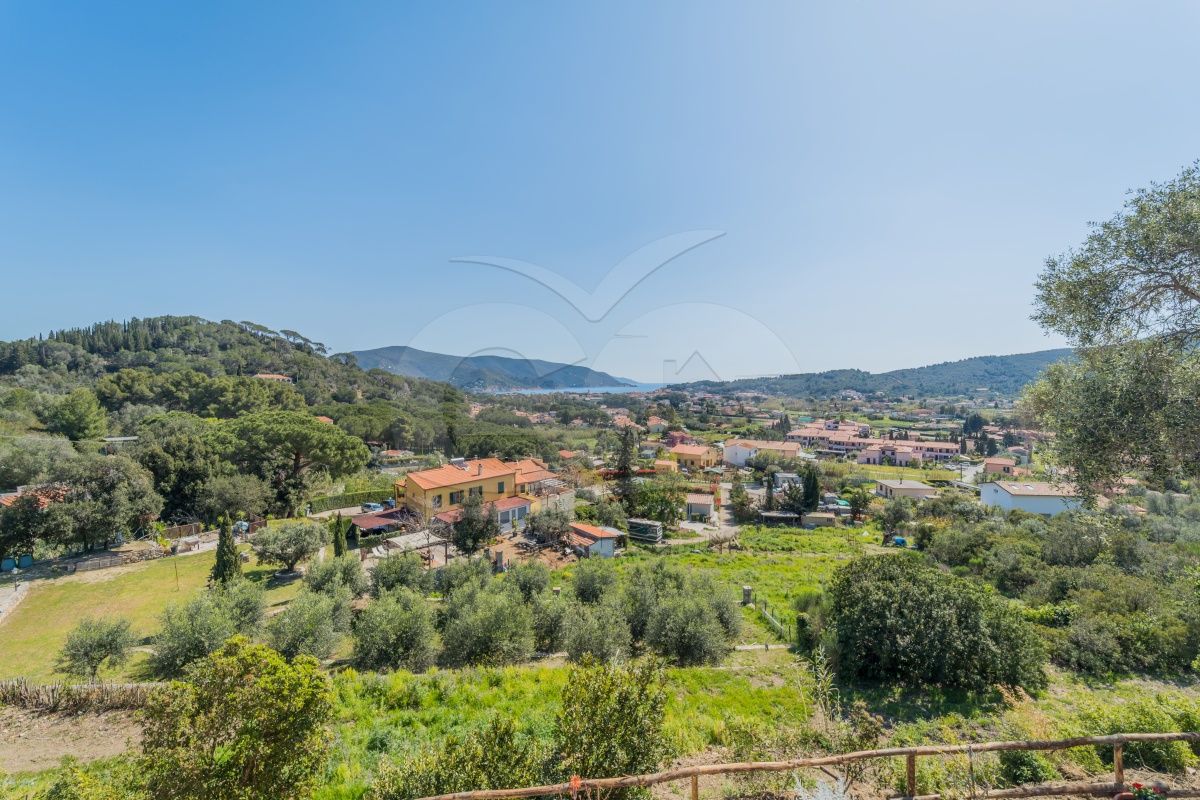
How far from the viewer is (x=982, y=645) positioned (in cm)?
748

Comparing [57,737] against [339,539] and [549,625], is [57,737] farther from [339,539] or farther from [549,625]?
[339,539]

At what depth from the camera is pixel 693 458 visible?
154ft

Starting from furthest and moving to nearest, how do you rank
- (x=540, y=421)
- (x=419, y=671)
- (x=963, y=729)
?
(x=540, y=421), (x=419, y=671), (x=963, y=729)

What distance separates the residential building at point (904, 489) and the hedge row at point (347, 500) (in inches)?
1550

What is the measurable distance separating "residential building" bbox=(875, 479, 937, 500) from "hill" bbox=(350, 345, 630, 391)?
2912cm

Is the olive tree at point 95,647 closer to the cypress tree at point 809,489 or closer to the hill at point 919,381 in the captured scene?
the cypress tree at point 809,489

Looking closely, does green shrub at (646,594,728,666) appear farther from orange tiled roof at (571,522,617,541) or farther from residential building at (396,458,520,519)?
residential building at (396,458,520,519)

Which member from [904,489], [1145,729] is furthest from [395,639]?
[904,489]

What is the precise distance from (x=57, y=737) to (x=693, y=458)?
44462 mm

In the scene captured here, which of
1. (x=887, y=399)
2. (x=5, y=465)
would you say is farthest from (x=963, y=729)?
(x=887, y=399)

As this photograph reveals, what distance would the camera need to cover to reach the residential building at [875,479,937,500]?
1484 inches

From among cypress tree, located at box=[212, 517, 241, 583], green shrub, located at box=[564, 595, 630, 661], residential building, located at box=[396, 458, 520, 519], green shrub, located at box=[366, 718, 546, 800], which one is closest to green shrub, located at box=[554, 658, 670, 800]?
green shrub, located at box=[366, 718, 546, 800]

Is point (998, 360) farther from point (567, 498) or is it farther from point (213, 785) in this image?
point (213, 785)

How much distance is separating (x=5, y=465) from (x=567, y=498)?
2666 cm
